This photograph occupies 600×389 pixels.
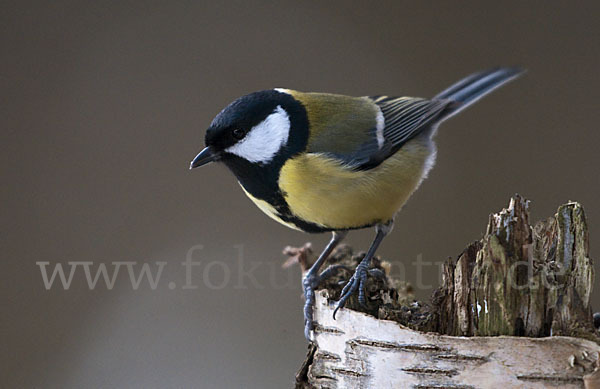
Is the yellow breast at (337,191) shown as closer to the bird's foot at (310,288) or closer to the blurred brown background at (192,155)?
the bird's foot at (310,288)

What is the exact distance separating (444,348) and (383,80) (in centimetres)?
174

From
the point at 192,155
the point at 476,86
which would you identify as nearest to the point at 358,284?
the point at 476,86

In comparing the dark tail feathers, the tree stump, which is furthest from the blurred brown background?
the tree stump

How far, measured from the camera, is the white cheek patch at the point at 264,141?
5.08 ft

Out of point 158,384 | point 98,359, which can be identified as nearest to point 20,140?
point 98,359

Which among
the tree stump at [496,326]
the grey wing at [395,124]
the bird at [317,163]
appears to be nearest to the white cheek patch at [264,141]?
the bird at [317,163]

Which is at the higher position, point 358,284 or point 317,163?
point 317,163

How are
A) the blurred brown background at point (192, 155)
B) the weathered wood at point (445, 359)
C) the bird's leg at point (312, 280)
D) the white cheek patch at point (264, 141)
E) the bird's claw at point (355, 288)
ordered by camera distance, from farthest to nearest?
the blurred brown background at point (192, 155)
the white cheek patch at point (264, 141)
the bird's leg at point (312, 280)
the bird's claw at point (355, 288)
the weathered wood at point (445, 359)

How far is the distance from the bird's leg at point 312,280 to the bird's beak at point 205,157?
404mm

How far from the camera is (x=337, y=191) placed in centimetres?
156

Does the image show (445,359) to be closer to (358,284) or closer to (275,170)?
(358,284)

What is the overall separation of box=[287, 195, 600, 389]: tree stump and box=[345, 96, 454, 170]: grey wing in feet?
1.72

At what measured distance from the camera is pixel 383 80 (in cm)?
266

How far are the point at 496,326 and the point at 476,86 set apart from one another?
112 cm
